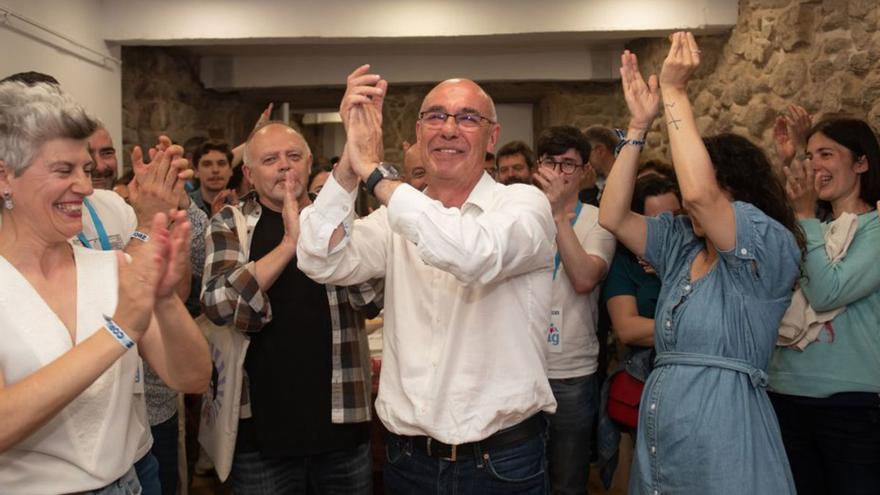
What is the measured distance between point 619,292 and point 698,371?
78cm

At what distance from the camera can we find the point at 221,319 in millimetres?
2207

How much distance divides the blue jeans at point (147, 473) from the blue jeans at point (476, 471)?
1.96ft

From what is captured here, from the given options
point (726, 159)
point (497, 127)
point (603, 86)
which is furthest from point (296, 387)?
point (603, 86)

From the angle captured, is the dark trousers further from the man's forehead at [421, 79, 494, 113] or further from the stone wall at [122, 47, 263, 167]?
the stone wall at [122, 47, 263, 167]

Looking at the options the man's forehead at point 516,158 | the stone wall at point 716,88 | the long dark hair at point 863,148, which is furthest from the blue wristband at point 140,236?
the stone wall at point 716,88

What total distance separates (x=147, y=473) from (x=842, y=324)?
6.70 ft

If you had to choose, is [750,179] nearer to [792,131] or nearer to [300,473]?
[792,131]

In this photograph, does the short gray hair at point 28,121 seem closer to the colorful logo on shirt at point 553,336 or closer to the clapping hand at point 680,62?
the clapping hand at point 680,62

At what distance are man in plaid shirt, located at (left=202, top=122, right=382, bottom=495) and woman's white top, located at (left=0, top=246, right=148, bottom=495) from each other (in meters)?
0.64

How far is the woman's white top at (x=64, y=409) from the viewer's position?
1441 millimetres

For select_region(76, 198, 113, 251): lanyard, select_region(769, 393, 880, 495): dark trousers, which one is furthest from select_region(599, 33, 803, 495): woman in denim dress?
select_region(76, 198, 113, 251): lanyard

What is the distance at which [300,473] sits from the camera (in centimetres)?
234

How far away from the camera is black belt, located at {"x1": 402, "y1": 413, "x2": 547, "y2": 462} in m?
Answer: 1.80

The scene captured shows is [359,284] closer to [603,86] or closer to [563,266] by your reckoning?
[563,266]
